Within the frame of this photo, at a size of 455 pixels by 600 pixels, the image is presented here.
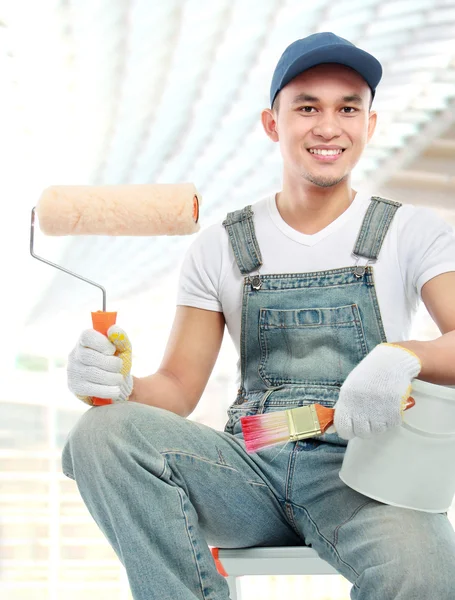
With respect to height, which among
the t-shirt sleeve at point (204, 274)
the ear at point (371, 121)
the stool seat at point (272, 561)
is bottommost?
the stool seat at point (272, 561)

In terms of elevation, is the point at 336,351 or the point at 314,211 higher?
the point at 314,211

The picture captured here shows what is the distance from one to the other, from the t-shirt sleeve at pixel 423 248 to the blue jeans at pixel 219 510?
0.37m

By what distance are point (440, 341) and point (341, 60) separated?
0.63m

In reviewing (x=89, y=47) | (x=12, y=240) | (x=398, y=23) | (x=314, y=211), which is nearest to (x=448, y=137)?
(x=398, y=23)

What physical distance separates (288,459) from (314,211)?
0.55 meters

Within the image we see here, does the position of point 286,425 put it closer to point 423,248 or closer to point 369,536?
point 369,536

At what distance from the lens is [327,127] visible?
5.98 feet

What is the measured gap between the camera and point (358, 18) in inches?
199

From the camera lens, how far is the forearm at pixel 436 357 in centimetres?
151

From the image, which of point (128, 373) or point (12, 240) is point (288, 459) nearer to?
point (128, 373)

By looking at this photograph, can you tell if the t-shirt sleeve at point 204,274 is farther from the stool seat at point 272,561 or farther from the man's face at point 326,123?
the stool seat at point 272,561

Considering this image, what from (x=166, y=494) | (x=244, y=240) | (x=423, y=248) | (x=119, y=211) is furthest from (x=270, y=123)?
(x=166, y=494)

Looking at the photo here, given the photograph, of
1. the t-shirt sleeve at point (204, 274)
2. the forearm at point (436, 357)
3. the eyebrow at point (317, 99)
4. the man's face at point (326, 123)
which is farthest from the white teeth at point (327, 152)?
the forearm at point (436, 357)

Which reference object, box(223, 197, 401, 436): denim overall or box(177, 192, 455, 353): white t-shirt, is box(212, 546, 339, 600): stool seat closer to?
box(223, 197, 401, 436): denim overall
